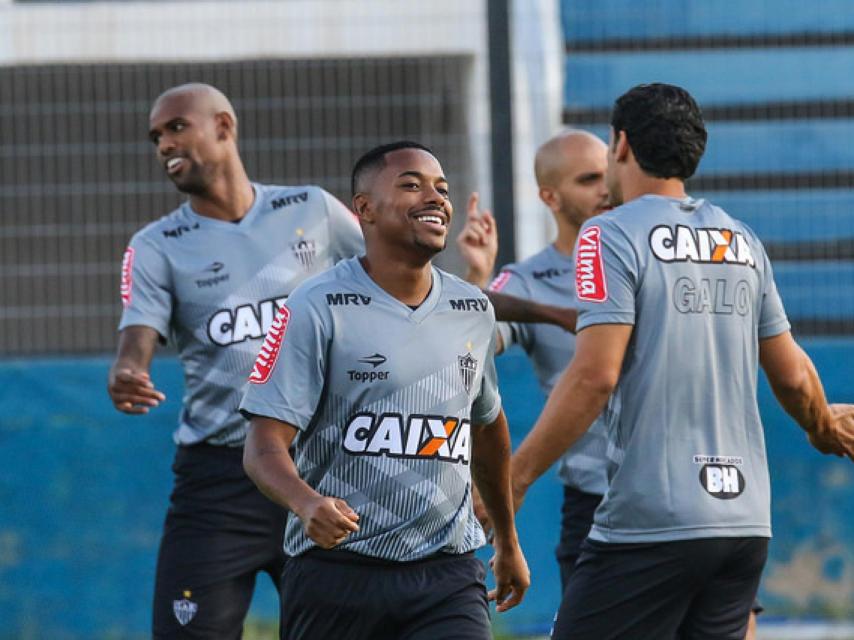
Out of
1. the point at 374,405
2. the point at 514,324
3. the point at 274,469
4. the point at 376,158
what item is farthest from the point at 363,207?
the point at 514,324

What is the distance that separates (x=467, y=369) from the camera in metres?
4.59

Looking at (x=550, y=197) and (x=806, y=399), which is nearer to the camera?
(x=806, y=399)

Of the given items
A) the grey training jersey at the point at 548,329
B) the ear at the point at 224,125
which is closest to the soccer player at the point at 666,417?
the grey training jersey at the point at 548,329

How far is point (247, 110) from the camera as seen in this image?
911 cm

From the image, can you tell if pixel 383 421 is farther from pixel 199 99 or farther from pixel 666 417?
pixel 199 99

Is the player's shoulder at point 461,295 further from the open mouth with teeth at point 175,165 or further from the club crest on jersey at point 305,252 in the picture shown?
the open mouth with teeth at point 175,165

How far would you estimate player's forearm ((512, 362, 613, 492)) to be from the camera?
4.41 meters

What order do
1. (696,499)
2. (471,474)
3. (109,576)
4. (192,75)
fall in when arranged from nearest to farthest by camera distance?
(696,499) → (471,474) → (109,576) → (192,75)

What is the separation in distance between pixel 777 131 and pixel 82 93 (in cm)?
423

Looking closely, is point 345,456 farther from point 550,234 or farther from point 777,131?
point 777,131

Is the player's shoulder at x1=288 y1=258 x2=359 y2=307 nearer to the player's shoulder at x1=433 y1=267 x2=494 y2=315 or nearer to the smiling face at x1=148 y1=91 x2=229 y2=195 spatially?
the player's shoulder at x1=433 y1=267 x2=494 y2=315

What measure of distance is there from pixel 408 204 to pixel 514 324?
1.75 m

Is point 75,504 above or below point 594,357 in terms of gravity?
below

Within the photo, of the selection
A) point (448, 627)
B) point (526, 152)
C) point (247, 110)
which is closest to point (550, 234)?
point (526, 152)
